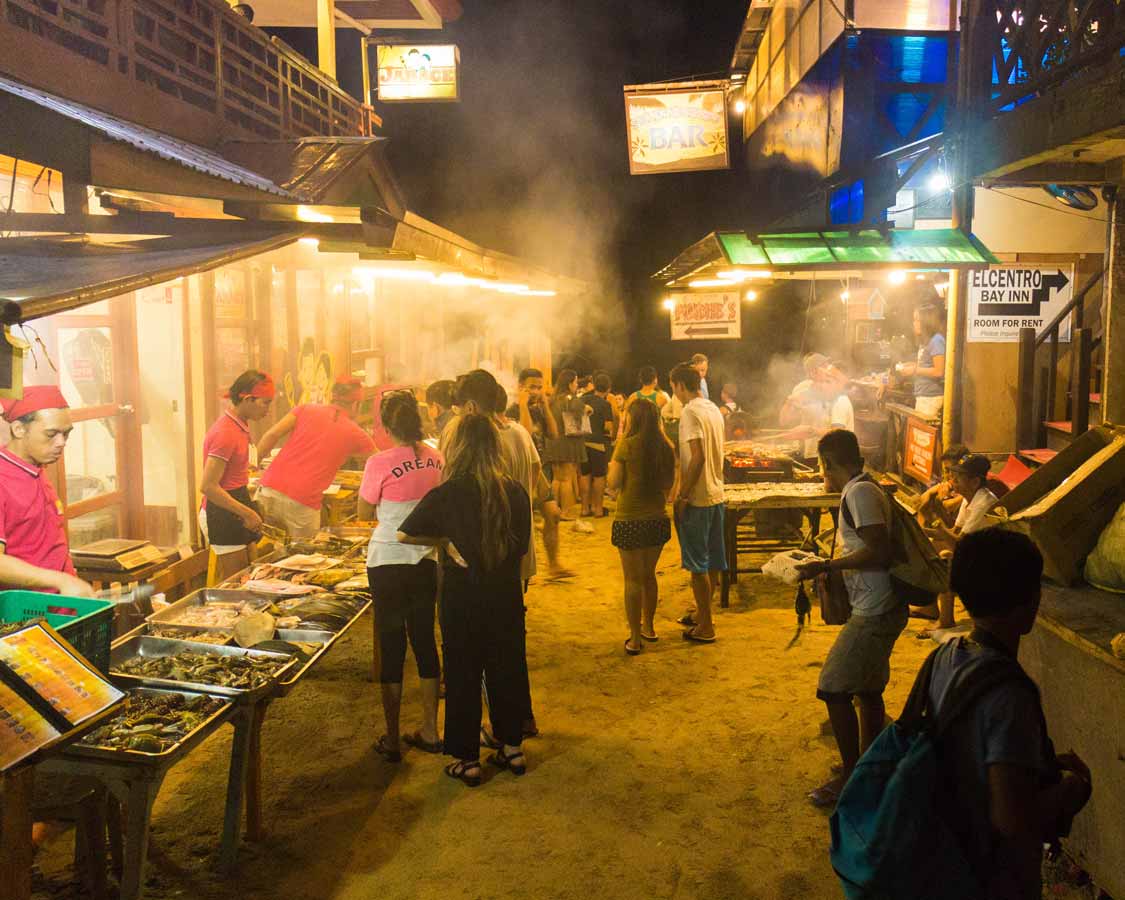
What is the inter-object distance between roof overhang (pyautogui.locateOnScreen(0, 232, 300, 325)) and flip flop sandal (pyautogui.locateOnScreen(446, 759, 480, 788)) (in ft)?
10.1

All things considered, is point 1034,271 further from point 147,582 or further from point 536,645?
point 147,582

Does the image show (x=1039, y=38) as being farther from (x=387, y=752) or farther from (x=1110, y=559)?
(x=387, y=752)

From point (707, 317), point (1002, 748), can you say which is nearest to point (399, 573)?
point (1002, 748)

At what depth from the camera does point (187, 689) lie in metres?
4.57

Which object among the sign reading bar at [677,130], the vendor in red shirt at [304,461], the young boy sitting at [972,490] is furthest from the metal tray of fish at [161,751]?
the sign reading bar at [677,130]

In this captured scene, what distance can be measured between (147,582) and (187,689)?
3.54 m

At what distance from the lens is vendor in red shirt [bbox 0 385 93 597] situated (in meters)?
4.96

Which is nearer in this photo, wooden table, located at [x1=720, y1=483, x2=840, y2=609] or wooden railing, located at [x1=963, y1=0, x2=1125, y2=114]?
wooden railing, located at [x1=963, y1=0, x2=1125, y2=114]

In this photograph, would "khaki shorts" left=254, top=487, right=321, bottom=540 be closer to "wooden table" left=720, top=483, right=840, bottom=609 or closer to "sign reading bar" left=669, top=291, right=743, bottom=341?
"wooden table" left=720, top=483, right=840, bottom=609

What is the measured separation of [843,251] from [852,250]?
0.10 m

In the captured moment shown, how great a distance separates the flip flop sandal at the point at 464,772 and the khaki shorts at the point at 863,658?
201cm

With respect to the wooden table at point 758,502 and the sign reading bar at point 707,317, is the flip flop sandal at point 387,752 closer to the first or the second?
the wooden table at point 758,502

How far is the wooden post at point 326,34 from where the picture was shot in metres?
13.6

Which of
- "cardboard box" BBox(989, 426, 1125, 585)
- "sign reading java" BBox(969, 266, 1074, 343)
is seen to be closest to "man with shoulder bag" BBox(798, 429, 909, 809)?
"cardboard box" BBox(989, 426, 1125, 585)
